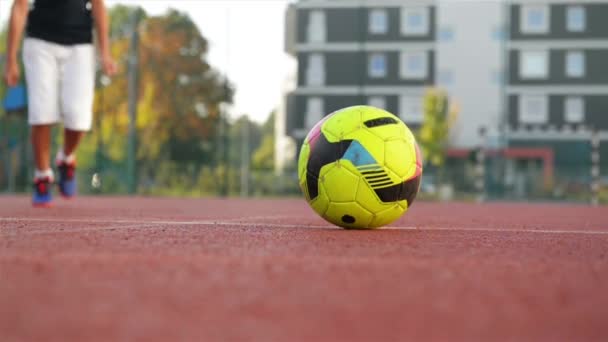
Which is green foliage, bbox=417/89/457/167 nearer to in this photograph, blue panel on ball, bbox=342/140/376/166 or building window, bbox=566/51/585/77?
building window, bbox=566/51/585/77

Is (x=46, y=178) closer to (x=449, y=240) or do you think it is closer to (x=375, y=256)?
(x=449, y=240)

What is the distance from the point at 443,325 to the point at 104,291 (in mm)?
711

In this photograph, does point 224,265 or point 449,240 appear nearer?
point 224,265

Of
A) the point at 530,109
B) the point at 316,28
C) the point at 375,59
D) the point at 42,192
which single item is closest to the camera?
the point at 42,192

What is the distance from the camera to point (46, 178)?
18.7 feet

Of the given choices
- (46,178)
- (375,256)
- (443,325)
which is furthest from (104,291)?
(46,178)

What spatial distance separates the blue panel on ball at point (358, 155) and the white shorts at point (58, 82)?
9.60ft

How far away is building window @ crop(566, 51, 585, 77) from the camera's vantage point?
96.9 feet

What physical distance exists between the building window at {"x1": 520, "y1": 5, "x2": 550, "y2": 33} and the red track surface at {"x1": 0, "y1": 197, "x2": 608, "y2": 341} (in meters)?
28.0

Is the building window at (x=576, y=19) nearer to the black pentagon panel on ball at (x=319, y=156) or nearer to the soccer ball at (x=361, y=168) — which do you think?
the soccer ball at (x=361, y=168)

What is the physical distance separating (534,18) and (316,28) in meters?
8.36

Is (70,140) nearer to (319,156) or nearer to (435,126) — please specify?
(319,156)

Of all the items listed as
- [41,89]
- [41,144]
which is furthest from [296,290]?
[41,144]

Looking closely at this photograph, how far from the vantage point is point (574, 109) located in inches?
1181
